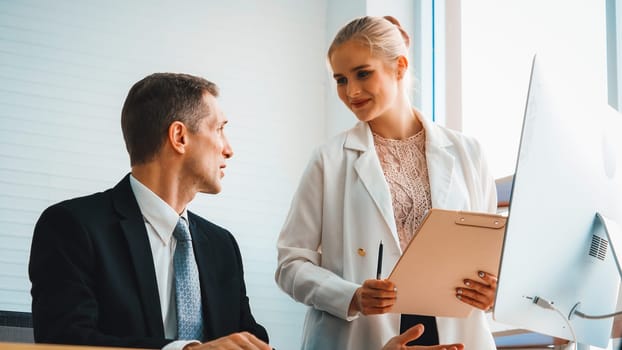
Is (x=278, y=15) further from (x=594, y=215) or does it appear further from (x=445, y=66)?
(x=594, y=215)

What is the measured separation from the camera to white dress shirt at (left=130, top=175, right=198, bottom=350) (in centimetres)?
185

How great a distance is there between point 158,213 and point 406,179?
0.68 metres

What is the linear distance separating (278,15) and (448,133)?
249cm

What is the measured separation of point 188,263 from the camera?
1.90 meters

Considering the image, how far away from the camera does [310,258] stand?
2.11 meters

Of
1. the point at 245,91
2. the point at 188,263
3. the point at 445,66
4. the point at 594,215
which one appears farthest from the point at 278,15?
the point at 594,215

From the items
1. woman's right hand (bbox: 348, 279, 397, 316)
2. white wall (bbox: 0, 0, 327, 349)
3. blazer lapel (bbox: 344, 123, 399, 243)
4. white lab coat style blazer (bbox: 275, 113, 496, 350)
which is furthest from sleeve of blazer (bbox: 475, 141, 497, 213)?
white wall (bbox: 0, 0, 327, 349)

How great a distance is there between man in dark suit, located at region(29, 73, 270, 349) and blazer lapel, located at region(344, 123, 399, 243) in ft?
1.15

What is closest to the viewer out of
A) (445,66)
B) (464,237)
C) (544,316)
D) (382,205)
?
(544,316)

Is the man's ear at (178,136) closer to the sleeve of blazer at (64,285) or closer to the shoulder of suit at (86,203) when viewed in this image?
the shoulder of suit at (86,203)

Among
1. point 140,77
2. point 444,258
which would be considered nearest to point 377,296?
point 444,258

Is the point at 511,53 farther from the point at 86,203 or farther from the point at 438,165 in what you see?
the point at 86,203

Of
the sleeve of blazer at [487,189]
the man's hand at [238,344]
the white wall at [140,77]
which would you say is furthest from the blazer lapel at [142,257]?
the white wall at [140,77]

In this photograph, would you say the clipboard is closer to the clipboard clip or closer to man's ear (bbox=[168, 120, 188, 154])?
the clipboard clip
